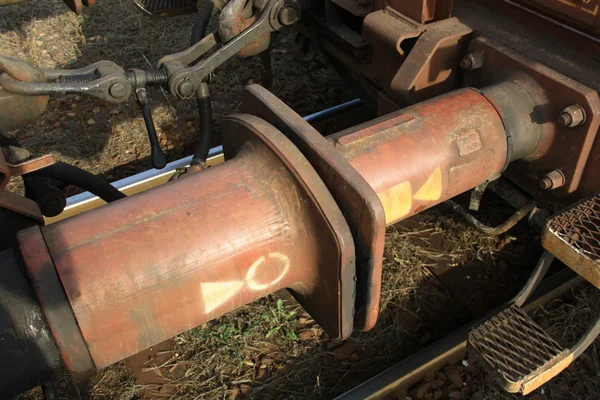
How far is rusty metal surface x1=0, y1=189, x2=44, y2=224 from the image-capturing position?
1546mm

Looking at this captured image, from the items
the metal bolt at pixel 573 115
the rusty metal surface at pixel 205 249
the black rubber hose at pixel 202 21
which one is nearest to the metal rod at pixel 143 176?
the black rubber hose at pixel 202 21

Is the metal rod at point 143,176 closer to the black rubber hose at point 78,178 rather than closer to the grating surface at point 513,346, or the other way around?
the black rubber hose at point 78,178

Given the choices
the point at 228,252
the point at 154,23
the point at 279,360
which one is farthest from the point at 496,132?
the point at 154,23

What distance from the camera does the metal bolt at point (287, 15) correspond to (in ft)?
8.94

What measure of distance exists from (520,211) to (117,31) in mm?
4235

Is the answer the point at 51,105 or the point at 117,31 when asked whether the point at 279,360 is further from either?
the point at 117,31

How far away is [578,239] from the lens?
178 cm

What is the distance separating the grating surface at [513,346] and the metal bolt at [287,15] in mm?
1602

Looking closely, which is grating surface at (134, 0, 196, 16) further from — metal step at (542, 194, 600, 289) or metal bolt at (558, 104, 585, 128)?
metal step at (542, 194, 600, 289)

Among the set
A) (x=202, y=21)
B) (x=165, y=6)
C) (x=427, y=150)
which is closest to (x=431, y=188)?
(x=427, y=150)

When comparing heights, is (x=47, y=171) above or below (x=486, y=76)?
below

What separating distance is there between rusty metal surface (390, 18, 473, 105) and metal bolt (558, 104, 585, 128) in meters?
0.55

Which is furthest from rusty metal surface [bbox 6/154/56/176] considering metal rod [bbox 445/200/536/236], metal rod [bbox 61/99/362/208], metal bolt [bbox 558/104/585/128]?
metal rod [bbox 445/200/536/236]

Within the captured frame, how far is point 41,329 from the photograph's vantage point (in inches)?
54.1
